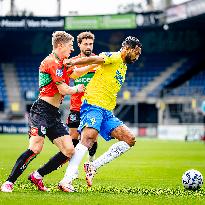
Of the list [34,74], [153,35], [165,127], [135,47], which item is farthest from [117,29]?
[135,47]

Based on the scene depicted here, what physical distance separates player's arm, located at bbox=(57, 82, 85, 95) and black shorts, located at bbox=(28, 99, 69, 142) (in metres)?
0.37

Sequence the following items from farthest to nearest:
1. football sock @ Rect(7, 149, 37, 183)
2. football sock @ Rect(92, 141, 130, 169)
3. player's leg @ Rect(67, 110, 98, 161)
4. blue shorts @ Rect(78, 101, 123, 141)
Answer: player's leg @ Rect(67, 110, 98, 161), football sock @ Rect(92, 141, 130, 169), blue shorts @ Rect(78, 101, 123, 141), football sock @ Rect(7, 149, 37, 183)

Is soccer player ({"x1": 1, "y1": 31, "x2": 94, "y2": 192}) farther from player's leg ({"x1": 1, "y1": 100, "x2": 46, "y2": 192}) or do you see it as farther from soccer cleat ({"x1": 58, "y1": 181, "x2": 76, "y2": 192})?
soccer cleat ({"x1": 58, "y1": 181, "x2": 76, "y2": 192})

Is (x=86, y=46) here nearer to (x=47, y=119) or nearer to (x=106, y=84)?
(x=106, y=84)

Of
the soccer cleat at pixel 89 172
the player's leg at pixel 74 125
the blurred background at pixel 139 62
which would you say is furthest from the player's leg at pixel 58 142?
the blurred background at pixel 139 62

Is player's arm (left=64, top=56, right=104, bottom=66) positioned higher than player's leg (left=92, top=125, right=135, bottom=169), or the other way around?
player's arm (left=64, top=56, right=104, bottom=66)

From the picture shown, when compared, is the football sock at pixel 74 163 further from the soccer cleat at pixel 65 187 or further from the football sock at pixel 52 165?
the football sock at pixel 52 165

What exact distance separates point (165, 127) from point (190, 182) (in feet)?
107

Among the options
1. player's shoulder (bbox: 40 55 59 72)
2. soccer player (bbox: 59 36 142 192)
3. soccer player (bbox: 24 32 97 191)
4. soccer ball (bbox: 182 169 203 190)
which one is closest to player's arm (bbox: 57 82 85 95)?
player's shoulder (bbox: 40 55 59 72)

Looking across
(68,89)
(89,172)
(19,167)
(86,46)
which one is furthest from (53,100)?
(86,46)

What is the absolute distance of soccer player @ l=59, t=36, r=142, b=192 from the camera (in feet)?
29.9

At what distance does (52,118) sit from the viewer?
28.7 feet

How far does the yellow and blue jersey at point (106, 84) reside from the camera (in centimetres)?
930

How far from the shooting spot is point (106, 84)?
9352 millimetres
